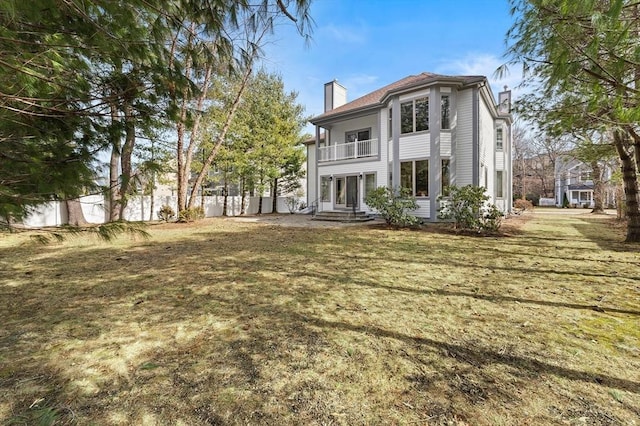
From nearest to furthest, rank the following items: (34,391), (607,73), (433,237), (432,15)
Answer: (34,391), (607,73), (432,15), (433,237)

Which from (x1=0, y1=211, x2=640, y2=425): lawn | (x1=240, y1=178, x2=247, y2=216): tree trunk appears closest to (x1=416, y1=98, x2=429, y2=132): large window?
(x1=0, y1=211, x2=640, y2=425): lawn

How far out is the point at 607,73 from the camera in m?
3.29

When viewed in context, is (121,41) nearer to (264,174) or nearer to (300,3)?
(300,3)

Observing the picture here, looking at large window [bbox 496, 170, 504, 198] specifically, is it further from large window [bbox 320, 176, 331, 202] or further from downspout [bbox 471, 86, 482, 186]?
large window [bbox 320, 176, 331, 202]

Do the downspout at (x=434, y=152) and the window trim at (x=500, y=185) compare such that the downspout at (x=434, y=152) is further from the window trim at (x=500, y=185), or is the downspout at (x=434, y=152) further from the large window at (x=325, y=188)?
the window trim at (x=500, y=185)

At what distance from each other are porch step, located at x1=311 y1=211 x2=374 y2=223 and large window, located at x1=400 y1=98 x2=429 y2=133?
4.50 m

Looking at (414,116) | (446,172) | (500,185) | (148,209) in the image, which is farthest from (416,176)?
(148,209)

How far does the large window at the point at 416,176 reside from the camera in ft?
42.7

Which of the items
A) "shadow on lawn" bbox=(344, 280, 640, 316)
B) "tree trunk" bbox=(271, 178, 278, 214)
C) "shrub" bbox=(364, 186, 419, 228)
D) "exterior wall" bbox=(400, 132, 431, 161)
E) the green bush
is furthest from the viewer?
"tree trunk" bbox=(271, 178, 278, 214)

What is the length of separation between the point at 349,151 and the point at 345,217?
450cm

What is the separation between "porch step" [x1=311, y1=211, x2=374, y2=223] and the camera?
1455 cm

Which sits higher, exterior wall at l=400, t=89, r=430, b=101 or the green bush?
exterior wall at l=400, t=89, r=430, b=101

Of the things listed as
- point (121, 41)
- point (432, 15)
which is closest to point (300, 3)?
point (121, 41)

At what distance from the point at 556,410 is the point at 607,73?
3.63 meters
